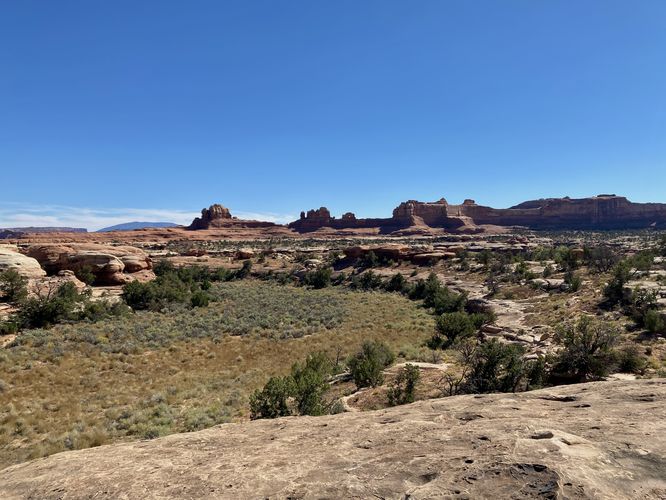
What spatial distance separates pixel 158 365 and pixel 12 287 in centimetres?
1502

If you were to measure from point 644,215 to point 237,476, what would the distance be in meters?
153

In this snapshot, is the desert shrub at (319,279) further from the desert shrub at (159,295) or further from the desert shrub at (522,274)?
the desert shrub at (522,274)

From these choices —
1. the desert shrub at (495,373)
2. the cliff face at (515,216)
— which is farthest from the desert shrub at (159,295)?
the cliff face at (515,216)

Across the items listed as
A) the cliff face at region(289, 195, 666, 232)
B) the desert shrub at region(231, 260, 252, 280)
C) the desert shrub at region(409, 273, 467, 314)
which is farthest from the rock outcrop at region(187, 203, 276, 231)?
the desert shrub at region(409, 273, 467, 314)

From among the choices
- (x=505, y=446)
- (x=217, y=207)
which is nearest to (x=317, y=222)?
(x=217, y=207)

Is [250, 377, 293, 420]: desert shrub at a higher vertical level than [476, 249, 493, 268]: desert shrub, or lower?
lower

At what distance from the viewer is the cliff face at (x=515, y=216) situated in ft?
381

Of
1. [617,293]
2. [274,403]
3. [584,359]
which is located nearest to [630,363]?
[584,359]

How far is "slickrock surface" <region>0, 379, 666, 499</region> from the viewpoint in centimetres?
299

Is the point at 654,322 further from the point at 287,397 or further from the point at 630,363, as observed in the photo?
the point at 287,397

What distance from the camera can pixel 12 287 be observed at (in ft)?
73.0

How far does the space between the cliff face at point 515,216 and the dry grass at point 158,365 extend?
10349 centimetres

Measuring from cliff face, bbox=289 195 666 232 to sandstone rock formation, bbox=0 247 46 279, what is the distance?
100574 mm

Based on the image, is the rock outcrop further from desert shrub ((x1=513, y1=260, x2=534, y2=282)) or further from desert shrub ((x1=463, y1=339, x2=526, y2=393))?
desert shrub ((x1=463, y1=339, x2=526, y2=393))
